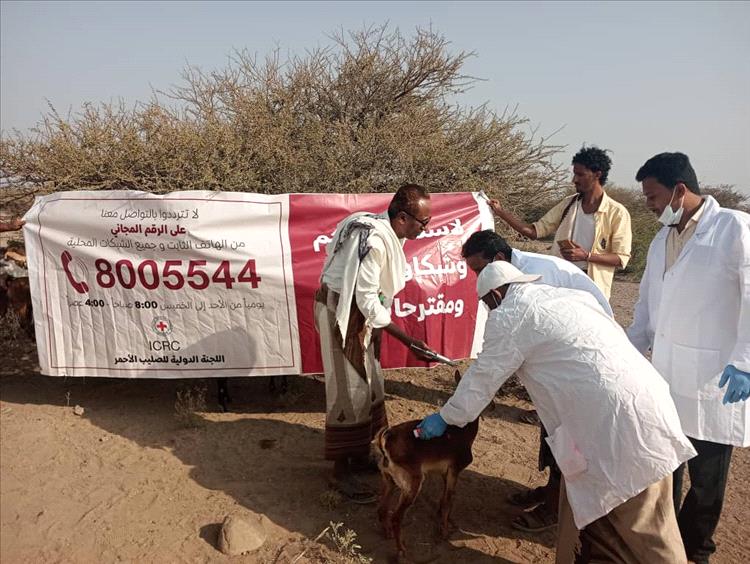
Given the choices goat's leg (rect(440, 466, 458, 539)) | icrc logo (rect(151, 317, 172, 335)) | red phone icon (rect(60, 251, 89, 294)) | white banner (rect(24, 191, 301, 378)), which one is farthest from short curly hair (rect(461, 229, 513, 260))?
red phone icon (rect(60, 251, 89, 294))

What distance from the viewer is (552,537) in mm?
3332

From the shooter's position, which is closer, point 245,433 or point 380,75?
point 245,433

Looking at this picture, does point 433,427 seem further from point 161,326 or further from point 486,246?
point 161,326

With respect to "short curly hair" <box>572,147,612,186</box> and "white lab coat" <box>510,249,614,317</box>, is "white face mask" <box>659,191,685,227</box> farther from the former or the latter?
"short curly hair" <box>572,147,612,186</box>

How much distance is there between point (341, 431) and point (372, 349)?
0.60m

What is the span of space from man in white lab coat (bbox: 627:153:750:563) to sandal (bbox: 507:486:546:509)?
89cm

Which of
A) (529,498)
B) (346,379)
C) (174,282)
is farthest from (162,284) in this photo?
(529,498)

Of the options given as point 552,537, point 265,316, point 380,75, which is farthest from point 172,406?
point 380,75

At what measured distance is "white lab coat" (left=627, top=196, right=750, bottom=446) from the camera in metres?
2.63

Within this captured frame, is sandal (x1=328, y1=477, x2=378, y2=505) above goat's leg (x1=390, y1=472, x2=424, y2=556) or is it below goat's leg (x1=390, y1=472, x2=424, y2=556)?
below

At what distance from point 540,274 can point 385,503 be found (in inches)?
64.6

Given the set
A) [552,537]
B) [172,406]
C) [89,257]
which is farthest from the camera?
[172,406]

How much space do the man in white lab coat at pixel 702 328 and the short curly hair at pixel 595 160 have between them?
1.12 metres

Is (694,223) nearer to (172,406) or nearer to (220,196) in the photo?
(220,196)
